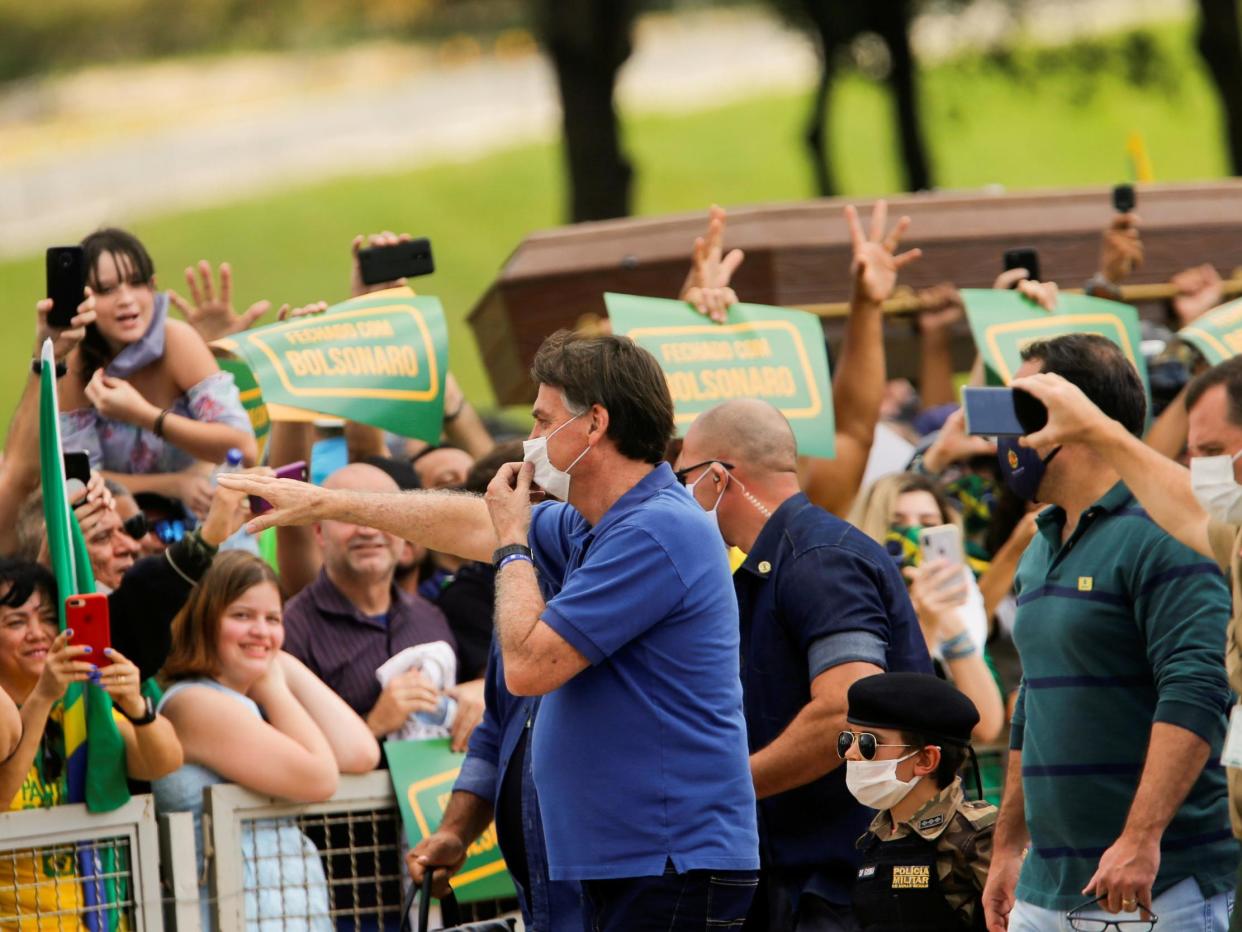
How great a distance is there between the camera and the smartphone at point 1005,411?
4.61 m

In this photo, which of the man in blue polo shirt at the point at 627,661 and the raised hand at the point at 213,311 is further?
the raised hand at the point at 213,311

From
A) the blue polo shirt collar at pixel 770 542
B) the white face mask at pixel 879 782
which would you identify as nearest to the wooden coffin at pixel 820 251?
the blue polo shirt collar at pixel 770 542

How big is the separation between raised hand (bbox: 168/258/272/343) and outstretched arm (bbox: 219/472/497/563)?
9.04 feet

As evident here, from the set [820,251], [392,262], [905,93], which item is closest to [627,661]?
[392,262]

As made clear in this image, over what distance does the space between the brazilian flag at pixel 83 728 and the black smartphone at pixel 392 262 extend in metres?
1.85

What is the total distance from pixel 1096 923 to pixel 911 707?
70 cm

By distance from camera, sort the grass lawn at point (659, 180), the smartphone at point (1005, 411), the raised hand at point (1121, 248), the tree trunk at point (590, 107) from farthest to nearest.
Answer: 1. the grass lawn at point (659, 180)
2. the tree trunk at point (590, 107)
3. the raised hand at point (1121, 248)
4. the smartphone at point (1005, 411)

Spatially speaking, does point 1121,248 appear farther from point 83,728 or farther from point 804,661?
point 83,728

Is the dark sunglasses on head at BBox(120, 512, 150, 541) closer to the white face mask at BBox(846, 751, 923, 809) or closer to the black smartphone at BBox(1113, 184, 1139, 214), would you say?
the white face mask at BBox(846, 751, 923, 809)

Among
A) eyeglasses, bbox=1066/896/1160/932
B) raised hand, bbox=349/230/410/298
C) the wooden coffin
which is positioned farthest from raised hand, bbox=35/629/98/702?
the wooden coffin

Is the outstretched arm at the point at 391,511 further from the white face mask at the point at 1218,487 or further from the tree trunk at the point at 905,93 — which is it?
the tree trunk at the point at 905,93

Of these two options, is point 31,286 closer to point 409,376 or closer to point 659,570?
point 409,376

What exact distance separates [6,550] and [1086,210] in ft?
16.3

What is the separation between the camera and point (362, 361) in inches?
264
